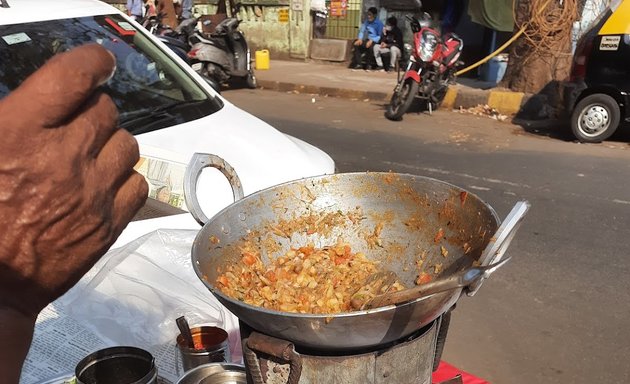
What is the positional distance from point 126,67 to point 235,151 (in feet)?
3.43

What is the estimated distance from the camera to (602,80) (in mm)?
6941

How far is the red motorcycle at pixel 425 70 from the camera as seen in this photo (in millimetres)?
8375

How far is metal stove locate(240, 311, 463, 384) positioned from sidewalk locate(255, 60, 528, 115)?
27.0ft

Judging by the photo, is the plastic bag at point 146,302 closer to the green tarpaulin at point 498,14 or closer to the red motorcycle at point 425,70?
the red motorcycle at point 425,70

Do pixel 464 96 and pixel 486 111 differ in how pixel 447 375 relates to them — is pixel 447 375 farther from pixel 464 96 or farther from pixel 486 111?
pixel 464 96

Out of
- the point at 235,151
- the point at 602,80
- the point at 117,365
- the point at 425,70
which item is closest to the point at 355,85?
the point at 425,70

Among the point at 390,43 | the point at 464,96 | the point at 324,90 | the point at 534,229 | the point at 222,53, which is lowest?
the point at 534,229

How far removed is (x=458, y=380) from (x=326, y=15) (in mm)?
13127

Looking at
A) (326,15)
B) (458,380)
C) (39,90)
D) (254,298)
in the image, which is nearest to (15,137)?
(39,90)

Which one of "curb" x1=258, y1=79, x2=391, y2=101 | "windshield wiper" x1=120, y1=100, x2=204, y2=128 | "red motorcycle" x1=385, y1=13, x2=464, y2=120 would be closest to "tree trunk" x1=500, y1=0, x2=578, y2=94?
"red motorcycle" x1=385, y1=13, x2=464, y2=120

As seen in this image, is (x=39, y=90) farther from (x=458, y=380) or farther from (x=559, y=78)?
(x=559, y=78)

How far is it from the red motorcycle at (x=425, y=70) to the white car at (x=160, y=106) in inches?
211

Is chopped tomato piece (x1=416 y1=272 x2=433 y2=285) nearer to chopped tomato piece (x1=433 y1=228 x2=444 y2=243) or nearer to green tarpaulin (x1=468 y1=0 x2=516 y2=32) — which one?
chopped tomato piece (x1=433 y1=228 x2=444 y2=243)

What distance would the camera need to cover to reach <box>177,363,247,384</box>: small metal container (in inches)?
57.4
